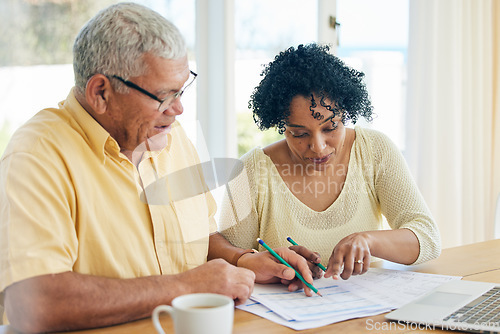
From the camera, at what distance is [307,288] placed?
122 centimetres

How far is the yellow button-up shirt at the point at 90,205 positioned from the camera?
1.02 meters

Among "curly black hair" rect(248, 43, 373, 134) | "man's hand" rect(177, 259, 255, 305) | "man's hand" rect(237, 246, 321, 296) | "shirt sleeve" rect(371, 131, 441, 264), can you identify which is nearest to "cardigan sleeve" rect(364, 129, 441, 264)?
"shirt sleeve" rect(371, 131, 441, 264)

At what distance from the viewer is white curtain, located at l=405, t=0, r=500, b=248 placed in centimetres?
322

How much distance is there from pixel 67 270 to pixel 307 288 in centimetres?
53

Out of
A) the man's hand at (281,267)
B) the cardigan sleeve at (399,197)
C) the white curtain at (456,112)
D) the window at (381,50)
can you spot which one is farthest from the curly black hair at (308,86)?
the white curtain at (456,112)

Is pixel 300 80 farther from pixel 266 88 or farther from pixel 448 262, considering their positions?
pixel 448 262

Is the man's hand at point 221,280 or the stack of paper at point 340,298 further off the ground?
the man's hand at point 221,280

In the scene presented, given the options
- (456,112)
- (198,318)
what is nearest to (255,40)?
(456,112)

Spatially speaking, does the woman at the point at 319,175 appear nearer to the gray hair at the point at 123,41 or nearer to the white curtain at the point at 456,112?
the gray hair at the point at 123,41

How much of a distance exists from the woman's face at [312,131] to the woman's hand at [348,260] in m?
0.36

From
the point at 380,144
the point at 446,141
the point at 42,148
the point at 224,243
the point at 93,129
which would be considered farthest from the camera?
the point at 446,141

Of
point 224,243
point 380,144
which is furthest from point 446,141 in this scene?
point 224,243

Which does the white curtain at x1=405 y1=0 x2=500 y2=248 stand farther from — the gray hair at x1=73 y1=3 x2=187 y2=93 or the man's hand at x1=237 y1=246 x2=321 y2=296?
the gray hair at x1=73 y1=3 x2=187 y2=93

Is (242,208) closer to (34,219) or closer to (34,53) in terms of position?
(34,219)
